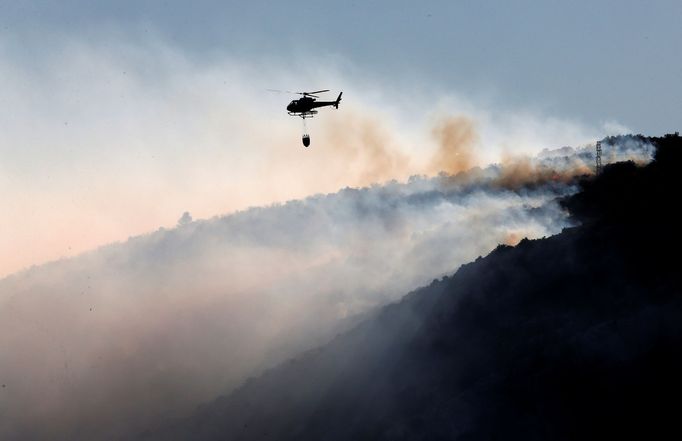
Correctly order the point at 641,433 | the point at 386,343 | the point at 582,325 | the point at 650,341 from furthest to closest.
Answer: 1. the point at 386,343
2. the point at 582,325
3. the point at 650,341
4. the point at 641,433

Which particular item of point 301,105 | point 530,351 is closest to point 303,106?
point 301,105

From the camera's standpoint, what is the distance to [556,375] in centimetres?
14438

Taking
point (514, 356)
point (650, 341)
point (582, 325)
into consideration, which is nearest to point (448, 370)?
point (514, 356)

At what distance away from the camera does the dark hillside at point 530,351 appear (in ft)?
459

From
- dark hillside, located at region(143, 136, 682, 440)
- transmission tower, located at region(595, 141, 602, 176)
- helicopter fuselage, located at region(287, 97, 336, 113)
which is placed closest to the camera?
dark hillside, located at region(143, 136, 682, 440)

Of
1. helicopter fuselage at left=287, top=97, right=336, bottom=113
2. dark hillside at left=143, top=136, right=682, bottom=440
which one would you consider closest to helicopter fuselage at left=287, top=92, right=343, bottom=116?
helicopter fuselage at left=287, top=97, right=336, bottom=113

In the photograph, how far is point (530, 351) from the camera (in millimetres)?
150750

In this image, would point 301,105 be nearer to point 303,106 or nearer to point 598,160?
point 303,106

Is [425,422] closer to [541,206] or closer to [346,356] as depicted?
[346,356]

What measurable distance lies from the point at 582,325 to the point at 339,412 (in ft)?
156

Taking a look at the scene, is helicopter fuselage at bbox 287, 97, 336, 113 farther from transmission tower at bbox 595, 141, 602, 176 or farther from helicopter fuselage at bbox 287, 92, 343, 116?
transmission tower at bbox 595, 141, 602, 176

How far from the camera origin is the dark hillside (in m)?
140

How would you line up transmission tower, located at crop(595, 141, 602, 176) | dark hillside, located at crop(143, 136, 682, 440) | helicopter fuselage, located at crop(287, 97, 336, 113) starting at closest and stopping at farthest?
dark hillside, located at crop(143, 136, 682, 440) → helicopter fuselage, located at crop(287, 97, 336, 113) → transmission tower, located at crop(595, 141, 602, 176)

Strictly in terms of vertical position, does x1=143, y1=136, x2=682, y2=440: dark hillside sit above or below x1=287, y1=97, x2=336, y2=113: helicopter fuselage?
below
